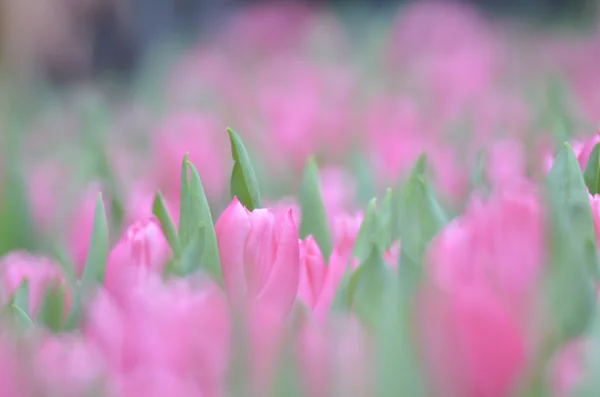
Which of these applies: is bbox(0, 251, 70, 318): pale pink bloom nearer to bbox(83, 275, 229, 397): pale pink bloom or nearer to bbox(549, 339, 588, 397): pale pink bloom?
bbox(83, 275, 229, 397): pale pink bloom

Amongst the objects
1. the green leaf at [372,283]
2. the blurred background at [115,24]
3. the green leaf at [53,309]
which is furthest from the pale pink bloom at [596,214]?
the blurred background at [115,24]

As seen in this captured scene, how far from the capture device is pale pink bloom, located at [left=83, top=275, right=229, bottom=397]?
233 millimetres

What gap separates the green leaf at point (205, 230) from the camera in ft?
1.06

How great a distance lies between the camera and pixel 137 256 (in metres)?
0.34

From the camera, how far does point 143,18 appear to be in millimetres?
2230

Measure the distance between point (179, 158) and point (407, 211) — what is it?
395 millimetres

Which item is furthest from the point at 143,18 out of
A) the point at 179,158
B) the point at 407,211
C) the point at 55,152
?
the point at 407,211

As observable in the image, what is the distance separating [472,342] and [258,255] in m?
0.11

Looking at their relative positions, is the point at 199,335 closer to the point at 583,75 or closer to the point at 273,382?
the point at 273,382

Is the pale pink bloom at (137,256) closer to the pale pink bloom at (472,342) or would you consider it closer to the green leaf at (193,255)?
the green leaf at (193,255)

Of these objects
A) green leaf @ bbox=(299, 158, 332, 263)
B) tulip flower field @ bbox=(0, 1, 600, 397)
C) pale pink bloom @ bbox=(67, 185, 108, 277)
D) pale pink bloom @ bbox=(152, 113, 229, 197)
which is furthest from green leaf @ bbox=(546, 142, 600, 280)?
pale pink bloom @ bbox=(152, 113, 229, 197)

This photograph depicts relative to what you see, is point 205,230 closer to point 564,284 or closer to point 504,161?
point 564,284

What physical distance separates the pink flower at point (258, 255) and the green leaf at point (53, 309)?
0.21 ft

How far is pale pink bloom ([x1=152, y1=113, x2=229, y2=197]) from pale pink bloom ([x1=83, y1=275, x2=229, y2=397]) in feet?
1.27
